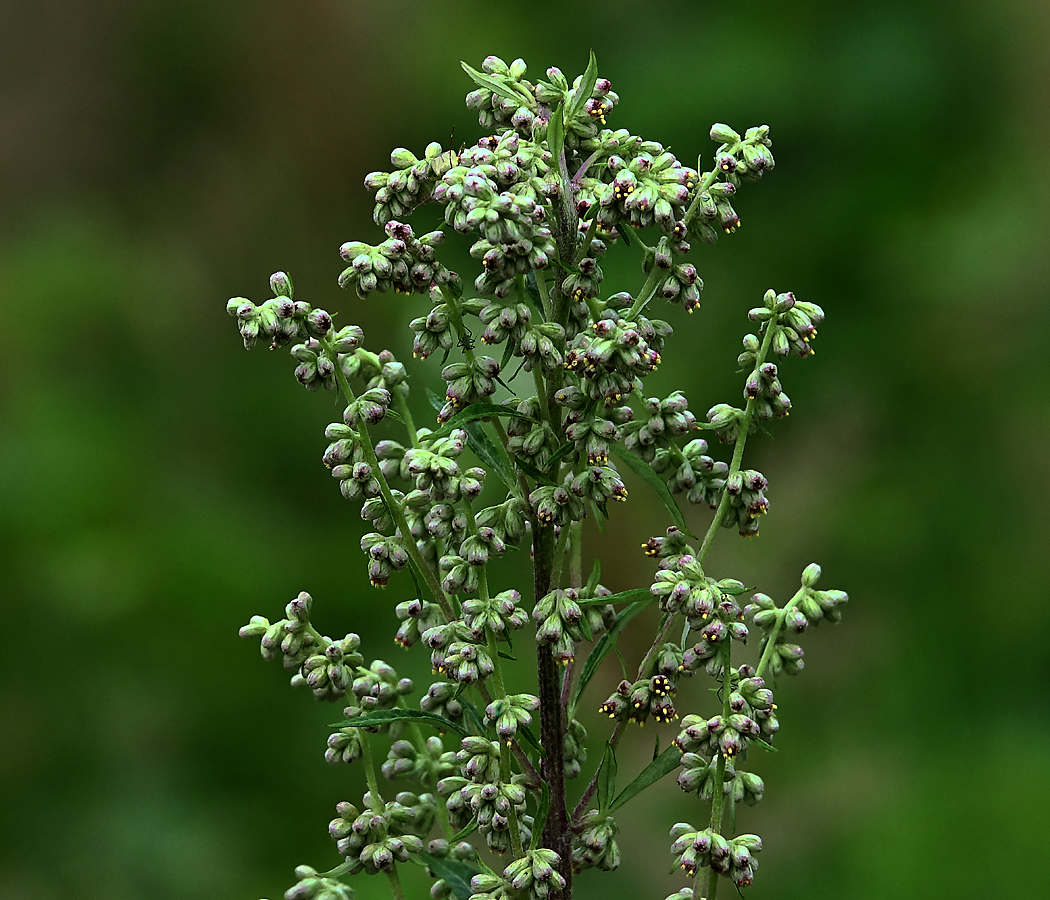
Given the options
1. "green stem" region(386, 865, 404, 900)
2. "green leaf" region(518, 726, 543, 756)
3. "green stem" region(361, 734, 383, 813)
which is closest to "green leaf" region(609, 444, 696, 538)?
"green leaf" region(518, 726, 543, 756)

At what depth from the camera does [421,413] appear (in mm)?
6434

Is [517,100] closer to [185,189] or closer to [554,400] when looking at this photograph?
[554,400]

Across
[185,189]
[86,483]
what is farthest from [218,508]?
[185,189]

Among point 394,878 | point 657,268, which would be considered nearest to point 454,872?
point 394,878

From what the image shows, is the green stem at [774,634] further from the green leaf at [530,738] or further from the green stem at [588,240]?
the green stem at [588,240]

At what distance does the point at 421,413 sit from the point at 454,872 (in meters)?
4.42

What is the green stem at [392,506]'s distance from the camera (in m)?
2.00

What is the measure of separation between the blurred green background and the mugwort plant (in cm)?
332

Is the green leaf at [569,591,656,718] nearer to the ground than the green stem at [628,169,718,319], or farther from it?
nearer to the ground

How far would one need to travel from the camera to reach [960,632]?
19.1 ft

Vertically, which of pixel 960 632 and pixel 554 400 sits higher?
pixel 960 632

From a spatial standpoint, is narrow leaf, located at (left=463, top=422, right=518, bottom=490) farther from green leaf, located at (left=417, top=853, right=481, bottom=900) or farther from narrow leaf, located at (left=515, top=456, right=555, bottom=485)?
green leaf, located at (left=417, top=853, right=481, bottom=900)

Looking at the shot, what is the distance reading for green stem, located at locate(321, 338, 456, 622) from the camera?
6.56ft

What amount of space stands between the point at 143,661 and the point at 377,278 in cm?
448
